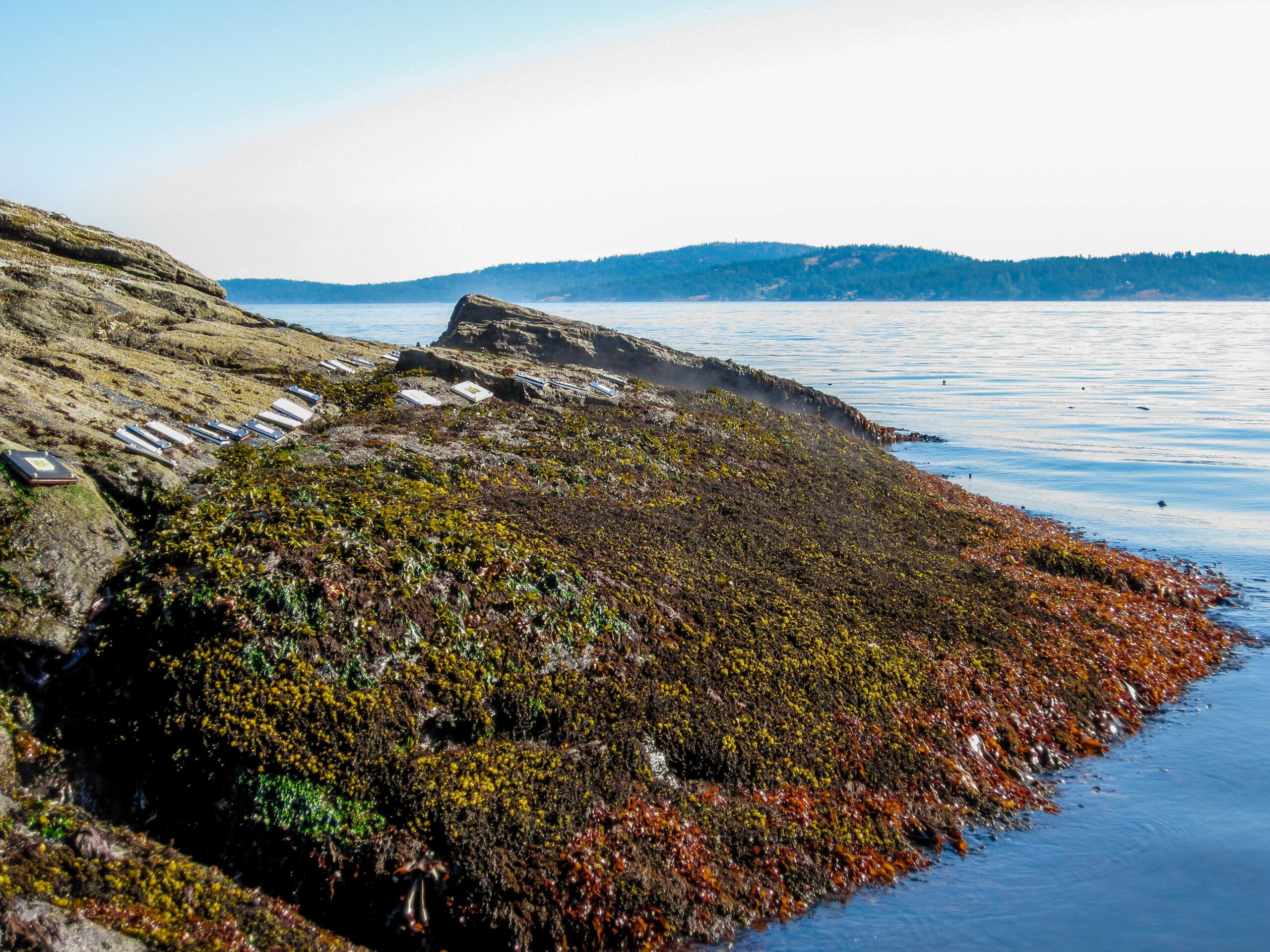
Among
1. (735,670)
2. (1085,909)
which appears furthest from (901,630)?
(1085,909)

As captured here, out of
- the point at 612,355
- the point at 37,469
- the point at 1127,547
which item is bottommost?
the point at 1127,547

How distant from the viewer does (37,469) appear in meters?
6.71

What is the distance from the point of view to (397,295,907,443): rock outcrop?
21938mm

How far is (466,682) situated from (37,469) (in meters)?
4.21

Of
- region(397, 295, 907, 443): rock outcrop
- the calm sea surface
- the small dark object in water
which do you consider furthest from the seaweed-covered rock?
region(397, 295, 907, 443): rock outcrop

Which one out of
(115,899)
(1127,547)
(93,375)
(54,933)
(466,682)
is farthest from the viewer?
(1127,547)

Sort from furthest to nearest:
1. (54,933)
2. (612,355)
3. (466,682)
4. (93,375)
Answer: (612,355) < (93,375) < (466,682) < (54,933)

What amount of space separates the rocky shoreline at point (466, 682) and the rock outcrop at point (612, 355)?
9.68m

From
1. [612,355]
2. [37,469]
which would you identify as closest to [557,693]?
[37,469]

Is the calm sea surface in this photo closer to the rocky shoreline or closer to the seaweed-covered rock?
the rocky shoreline

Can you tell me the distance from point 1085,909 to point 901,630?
339 centimetres

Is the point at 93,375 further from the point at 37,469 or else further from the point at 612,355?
the point at 612,355

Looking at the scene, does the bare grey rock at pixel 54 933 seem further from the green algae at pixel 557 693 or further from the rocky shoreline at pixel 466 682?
the green algae at pixel 557 693

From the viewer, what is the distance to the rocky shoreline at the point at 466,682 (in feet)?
17.1
